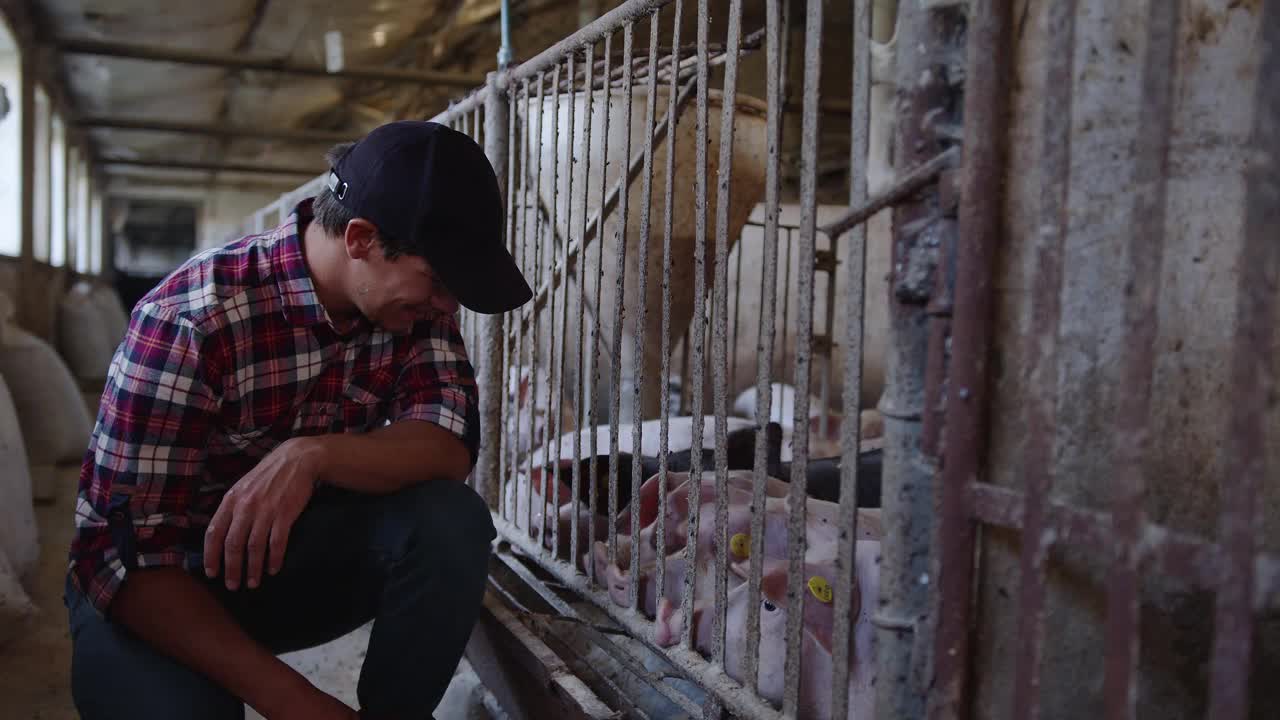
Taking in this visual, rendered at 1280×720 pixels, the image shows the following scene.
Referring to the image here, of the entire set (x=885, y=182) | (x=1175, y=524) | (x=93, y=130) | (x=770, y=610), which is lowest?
(x=770, y=610)

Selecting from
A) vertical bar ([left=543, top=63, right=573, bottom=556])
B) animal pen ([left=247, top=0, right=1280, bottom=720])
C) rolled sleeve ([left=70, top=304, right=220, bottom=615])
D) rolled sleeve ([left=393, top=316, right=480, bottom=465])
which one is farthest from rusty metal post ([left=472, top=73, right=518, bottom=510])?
animal pen ([left=247, top=0, right=1280, bottom=720])

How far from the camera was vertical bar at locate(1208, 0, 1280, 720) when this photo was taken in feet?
2.44

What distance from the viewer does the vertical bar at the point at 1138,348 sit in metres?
0.80

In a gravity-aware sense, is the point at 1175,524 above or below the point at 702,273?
below

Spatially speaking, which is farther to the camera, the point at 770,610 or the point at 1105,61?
the point at 770,610

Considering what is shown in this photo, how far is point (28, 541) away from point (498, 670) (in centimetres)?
158

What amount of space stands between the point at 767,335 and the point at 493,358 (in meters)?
1.33

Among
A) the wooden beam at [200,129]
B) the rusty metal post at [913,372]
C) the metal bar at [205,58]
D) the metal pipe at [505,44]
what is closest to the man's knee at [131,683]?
the rusty metal post at [913,372]

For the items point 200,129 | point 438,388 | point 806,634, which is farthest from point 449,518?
point 200,129

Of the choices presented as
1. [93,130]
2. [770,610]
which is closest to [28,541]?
[770,610]

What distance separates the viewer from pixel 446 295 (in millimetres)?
1485

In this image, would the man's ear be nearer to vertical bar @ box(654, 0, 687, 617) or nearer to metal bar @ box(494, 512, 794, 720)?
vertical bar @ box(654, 0, 687, 617)

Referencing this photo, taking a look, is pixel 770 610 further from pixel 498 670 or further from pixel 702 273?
pixel 498 670

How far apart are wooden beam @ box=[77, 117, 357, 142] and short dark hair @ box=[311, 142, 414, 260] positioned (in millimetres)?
7097
